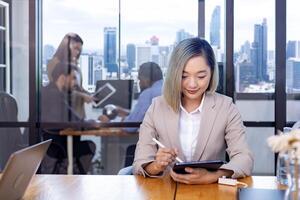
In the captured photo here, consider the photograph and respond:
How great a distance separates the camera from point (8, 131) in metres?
3.82

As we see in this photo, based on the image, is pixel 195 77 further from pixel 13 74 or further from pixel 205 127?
pixel 13 74

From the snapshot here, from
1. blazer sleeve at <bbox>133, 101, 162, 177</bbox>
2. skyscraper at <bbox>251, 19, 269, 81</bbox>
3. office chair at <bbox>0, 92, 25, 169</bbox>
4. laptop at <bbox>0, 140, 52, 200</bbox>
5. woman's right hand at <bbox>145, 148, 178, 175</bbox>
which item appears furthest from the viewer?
office chair at <bbox>0, 92, 25, 169</bbox>

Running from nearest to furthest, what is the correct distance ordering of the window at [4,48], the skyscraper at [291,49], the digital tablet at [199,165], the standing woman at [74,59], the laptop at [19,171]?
the laptop at [19,171] < the digital tablet at [199,165] < the skyscraper at [291,49] < the window at [4,48] < the standing woman at [74,59]

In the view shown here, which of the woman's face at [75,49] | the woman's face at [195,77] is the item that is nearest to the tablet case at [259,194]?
the woman's face at [195,77]

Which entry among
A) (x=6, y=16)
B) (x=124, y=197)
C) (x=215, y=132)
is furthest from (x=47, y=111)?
(x=124, y=197)

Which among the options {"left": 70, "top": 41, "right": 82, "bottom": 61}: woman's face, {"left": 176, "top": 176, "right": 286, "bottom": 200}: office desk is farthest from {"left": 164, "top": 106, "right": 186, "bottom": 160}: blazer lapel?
{"left": 70, "top": 41, "right": 82, "bottom": 61}: woman's face

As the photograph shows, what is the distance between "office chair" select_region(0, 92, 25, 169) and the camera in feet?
12.4

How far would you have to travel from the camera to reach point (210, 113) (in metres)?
2.05

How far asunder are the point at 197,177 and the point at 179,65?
0.54m

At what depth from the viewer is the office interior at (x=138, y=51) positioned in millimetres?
3551

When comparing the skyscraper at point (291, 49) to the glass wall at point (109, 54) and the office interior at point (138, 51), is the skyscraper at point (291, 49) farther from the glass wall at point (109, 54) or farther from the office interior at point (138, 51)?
the glass wall at point (109, 54)

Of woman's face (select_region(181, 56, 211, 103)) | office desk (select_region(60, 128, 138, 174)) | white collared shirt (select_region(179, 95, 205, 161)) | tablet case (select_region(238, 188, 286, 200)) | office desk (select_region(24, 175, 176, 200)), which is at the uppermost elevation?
woman's face (select_region(181, 56, 211, 103))

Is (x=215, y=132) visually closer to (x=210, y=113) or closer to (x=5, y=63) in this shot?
(x=210, y=113)

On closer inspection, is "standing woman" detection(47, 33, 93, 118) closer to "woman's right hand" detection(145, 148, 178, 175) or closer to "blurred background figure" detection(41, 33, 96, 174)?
"blurred background figure" detection(41, 33, 96, 174)
